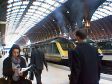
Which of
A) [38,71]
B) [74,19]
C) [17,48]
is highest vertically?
[74,19]

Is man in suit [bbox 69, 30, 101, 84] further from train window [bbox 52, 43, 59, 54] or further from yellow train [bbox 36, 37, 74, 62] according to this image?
train window [bbox 52, 43, 59, 54]

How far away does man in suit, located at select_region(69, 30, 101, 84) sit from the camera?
4.51 meters

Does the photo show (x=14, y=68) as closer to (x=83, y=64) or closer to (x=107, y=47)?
(x=83, y=64)

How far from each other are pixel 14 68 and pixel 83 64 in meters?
1.37

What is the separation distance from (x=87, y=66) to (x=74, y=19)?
4009 centimetres

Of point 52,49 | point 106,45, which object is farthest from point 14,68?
point 106,45

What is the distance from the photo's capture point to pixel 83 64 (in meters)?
4.62

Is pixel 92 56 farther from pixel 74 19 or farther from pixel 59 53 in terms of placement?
pixel 74 19

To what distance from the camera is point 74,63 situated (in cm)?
453

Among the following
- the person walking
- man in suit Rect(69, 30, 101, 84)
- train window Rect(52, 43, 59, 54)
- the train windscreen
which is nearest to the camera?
man in suit Rect(69, 30, 101, 84)

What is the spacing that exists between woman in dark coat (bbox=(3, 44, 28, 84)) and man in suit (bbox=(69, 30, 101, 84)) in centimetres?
114

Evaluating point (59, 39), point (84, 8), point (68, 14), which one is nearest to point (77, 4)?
point (84, 8)

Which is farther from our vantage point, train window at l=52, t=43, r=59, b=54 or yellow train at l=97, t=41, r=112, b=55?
yellow train at l=97, t=41, r=112, b=55

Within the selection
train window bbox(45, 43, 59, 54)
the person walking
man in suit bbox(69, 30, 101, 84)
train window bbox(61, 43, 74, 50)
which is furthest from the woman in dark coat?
train window bbox(45, 43, 59, 54)
